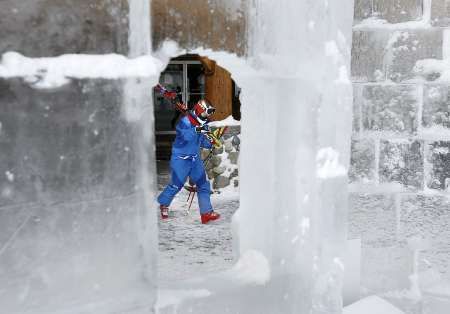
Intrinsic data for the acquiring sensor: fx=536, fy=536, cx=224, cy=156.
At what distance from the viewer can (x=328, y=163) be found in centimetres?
207

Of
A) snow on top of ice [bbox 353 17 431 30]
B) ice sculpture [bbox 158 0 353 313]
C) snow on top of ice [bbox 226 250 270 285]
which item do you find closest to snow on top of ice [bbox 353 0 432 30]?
snow on top of ice [bbox 353 17 431 30]

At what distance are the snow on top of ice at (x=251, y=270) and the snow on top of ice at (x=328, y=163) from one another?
50 centimetres

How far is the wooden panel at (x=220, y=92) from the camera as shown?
7.86m

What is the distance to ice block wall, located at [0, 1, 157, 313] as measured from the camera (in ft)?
5.07

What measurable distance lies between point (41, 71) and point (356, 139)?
1.77 metres

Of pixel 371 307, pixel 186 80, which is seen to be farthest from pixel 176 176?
pixel 186 80

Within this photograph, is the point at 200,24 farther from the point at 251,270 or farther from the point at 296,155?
the point at 251,270

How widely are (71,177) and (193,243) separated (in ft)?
11.2

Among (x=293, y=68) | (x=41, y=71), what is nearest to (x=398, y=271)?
(x=293, y=68)

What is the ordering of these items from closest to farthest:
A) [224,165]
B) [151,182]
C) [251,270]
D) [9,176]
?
[9,176]
[151,182]
[251,270]
[224,165]

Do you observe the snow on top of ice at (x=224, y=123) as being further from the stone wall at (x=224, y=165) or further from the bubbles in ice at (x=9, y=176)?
the bubbles in ice at (x=9, y=176)

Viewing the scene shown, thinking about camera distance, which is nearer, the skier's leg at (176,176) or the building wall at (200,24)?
the building wall at (200,24)

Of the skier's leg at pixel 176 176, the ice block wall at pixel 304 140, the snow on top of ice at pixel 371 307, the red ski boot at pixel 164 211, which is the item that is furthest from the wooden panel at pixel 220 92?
the ice block wall at pixel 304 140

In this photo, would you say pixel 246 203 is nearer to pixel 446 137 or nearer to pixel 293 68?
pixel 293 68
